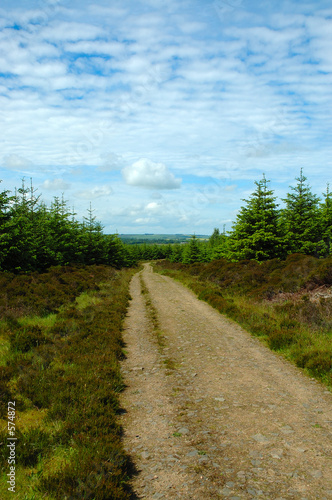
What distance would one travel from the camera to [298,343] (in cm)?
893

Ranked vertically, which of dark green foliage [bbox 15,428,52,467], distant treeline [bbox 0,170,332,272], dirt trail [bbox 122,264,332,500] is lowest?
dirt trail [bbox 122,264,332,500]

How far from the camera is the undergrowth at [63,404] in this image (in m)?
3.74

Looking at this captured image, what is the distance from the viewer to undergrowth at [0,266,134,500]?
147 inches

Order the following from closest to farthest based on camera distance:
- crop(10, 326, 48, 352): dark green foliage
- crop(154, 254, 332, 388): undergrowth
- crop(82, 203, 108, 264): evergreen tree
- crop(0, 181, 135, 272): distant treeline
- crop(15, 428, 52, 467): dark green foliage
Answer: crop(15, 428, 52, 467): dark green foliage < crop(154, 254, 332, 388): undergrowth < crop(10, 326, 48, 352): dark green foliage < crop(0, 181, 135, 272): distant treeline < crop(82, 203, 108, 264): evergreen tree

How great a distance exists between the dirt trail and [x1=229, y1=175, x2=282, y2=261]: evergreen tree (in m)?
16.3

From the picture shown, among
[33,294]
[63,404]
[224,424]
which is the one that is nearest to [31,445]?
[63,404]

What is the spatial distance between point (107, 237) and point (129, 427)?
39238 mm

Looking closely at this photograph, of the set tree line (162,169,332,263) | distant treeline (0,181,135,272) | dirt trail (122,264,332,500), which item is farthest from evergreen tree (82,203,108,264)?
dirt trail (122,264,332,500)

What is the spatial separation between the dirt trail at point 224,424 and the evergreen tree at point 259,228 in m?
16.3

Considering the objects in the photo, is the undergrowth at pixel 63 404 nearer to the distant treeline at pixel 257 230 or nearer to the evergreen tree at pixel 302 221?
the distant treeline at pixel 257 230

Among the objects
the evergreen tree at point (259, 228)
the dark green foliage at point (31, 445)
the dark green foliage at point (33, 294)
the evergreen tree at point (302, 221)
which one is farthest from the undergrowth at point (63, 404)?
the evergreen tree at point (302, 221)

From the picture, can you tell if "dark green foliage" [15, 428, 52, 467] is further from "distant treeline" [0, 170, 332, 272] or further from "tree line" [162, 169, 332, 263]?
"tree line" [162, 169, 332, 263]

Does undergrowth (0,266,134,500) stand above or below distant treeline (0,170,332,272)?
below

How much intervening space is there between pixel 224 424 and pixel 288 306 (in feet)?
28.2
